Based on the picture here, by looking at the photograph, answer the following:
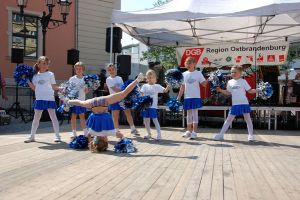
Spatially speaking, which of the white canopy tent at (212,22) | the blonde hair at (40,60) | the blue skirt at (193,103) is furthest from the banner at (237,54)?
the blonde hair at (40,60)

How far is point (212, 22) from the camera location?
46.1 feet

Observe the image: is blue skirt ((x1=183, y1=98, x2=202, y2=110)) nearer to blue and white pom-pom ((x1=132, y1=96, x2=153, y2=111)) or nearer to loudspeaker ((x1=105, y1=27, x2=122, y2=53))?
blue and white pom-pom ((x1=132, y1=96, x2=153, y2=111))

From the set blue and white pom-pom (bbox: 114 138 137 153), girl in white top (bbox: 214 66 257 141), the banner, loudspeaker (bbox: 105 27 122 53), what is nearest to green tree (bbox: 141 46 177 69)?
the banner

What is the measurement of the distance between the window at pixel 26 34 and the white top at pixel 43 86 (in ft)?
38.3

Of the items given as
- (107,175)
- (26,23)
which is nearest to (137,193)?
(107,175)

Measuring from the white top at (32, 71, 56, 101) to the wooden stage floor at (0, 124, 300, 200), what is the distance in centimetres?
93

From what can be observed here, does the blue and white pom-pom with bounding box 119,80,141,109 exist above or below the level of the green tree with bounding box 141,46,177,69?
below

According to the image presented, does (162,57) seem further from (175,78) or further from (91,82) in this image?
(91,82)

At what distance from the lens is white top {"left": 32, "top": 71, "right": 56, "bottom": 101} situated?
8.33 meters

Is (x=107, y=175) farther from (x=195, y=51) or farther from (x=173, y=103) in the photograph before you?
(x=195, y=51)

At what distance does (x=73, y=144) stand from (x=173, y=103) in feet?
8.24

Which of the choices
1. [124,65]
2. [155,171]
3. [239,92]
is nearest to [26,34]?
[124,65]

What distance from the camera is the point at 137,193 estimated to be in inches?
177

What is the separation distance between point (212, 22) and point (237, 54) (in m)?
1.47
